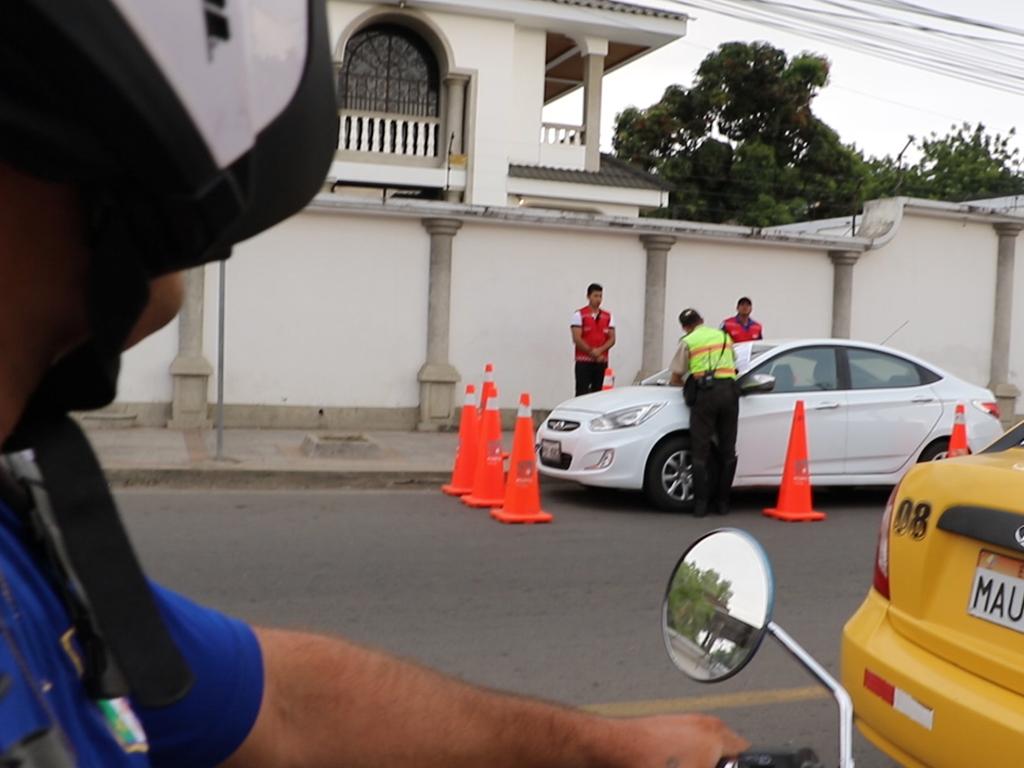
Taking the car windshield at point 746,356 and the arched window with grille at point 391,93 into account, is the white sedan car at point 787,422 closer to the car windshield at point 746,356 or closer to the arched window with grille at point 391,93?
the car windshield at point 746,356

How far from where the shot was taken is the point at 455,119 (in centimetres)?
2145

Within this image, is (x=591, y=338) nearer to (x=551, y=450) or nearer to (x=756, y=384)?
(x=551, y=450)

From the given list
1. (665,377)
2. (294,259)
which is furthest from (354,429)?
(665,377)

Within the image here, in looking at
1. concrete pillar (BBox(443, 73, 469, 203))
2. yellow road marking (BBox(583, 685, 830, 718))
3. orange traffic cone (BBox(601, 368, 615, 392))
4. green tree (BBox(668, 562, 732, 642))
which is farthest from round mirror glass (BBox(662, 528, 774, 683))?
concrete pillar (BBox(443, 73, 469, 203))

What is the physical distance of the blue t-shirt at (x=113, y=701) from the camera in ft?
3.20

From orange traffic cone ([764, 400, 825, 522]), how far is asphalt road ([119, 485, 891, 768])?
22 centimetres

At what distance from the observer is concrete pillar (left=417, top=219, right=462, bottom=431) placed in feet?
45.1

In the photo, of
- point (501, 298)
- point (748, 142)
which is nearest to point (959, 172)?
point (748, 142)

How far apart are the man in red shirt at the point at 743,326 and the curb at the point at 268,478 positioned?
14.8 feet

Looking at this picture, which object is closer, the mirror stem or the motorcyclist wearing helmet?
the motorcyclist wearing helmet

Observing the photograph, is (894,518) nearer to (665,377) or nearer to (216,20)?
(216,20)

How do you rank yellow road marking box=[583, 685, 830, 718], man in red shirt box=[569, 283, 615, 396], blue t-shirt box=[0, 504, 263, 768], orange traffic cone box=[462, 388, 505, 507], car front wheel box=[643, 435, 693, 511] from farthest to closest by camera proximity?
man in red shirt box=[569, 283, 615, 396] → orange traffic cone box=[462, 388, 505, 507] → car front wheel box=[643, 435, 693, 511] → yellow road marking box=[583, 685, 830, 718] → blue t-shirt box=[0, 504, 263, 768]

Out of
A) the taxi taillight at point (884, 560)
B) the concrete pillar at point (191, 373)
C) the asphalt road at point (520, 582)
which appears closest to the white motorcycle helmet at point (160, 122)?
the taxi taillight at point (884, 560)

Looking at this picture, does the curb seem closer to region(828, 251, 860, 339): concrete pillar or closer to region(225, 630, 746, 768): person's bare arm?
region(828, 251, 860, 339): concrete pillar
